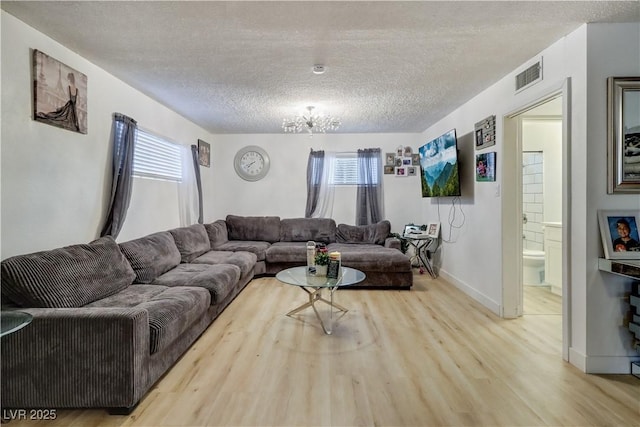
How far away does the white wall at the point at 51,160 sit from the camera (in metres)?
2.14

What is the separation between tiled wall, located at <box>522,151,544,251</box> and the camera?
479cm

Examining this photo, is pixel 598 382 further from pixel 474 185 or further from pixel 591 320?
pixel 474 185

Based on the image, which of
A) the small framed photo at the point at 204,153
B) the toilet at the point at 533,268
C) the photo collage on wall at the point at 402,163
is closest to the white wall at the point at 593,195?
the toilet at the point at 533,268

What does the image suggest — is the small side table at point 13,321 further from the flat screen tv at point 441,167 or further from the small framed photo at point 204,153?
the flat screen tv at point 441,167

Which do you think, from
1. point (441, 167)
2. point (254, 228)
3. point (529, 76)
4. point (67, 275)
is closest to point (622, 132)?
point (529, 76)

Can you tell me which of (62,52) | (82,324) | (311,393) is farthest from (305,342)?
(62,52)

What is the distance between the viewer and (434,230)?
5043mm

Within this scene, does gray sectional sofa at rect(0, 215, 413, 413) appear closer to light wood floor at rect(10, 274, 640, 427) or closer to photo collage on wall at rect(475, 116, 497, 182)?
light wood floor at rect(10, 274, 640, 427)

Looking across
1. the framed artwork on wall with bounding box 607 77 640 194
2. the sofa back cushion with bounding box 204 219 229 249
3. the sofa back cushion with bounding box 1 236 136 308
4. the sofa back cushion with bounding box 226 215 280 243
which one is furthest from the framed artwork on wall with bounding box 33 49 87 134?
the framed artwork on wall with bounding box 607 77 640 194

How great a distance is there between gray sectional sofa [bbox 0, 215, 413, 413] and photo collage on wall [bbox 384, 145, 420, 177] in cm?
351

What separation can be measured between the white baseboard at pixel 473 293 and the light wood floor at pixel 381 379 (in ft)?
0.60

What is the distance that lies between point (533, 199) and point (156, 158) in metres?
5.33

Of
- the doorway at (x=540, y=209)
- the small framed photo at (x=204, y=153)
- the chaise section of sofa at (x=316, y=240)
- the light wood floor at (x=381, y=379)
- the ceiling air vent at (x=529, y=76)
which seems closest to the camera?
the light wood floor at (x=381, y=379)

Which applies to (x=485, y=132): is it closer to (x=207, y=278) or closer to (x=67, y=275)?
(x=207, y=278)
